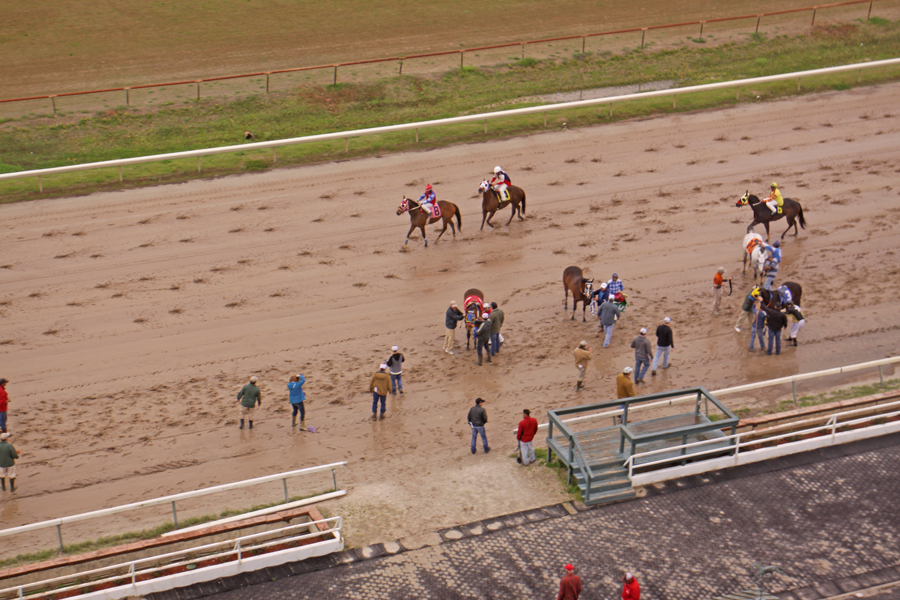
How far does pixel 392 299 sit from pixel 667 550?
26.9 feet

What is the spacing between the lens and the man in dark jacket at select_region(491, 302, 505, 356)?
16.2m

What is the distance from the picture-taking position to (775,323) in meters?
16.4

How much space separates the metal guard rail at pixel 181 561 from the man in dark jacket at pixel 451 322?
4985 mm

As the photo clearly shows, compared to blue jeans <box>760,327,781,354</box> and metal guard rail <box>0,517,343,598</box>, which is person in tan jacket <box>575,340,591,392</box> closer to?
blue jeans <box>760,327,781,354</box>

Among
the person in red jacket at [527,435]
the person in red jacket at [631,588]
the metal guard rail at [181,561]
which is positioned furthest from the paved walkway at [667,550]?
the person in red jacket at [527,435]

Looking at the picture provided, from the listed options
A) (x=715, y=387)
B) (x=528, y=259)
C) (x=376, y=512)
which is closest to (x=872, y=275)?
(x=715, y=387)

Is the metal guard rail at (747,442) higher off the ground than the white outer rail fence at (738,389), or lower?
lower

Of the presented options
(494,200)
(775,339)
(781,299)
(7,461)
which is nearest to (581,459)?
(775,339)

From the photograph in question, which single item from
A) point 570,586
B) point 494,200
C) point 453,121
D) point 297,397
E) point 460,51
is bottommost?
point 570,586

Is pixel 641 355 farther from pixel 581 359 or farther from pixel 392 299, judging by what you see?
pixel 392 299

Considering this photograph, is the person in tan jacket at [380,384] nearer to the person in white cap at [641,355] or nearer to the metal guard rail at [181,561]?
the metal guard rail at [181,561]

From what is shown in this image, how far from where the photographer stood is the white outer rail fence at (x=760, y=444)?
42.6 feet

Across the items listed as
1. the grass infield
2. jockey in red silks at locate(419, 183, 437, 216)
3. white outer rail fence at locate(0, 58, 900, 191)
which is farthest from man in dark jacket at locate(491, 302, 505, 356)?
white outer rail fence at locate(0, 58, 900, 191)

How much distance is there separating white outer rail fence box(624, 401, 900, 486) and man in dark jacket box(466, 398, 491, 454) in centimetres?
214
